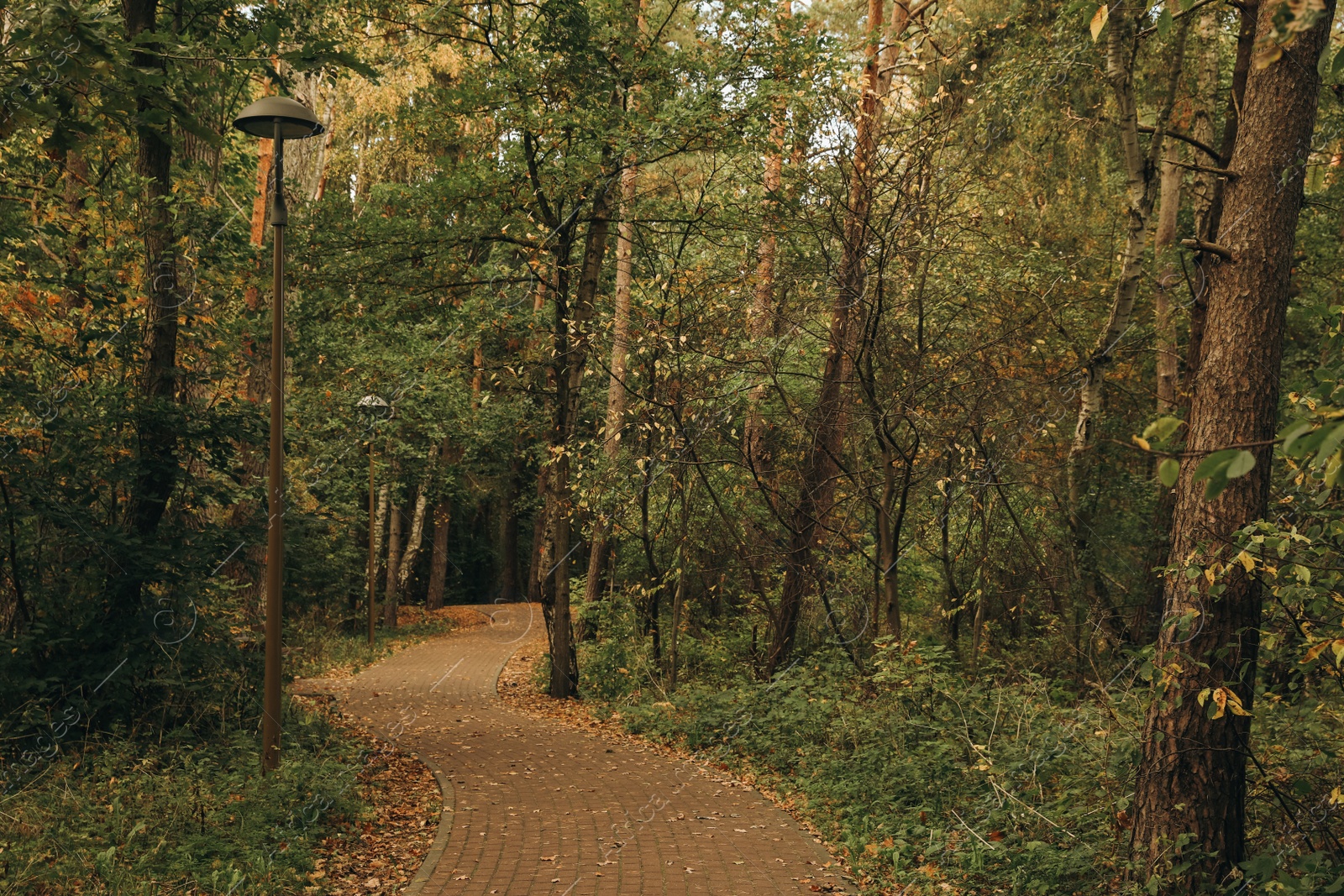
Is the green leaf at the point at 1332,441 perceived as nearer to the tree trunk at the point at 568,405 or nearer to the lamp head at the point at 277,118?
the lamp head at the point at 277,118

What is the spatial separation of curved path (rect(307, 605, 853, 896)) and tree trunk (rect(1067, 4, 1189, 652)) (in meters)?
3.76

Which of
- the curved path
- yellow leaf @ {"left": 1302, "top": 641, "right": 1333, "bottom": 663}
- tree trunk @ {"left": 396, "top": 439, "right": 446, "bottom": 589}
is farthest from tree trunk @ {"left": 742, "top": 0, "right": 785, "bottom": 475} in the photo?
tree trunk @ {"left": 396, "top": 439, "right": 446, "bottom": 589}

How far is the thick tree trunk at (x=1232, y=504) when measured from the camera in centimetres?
542

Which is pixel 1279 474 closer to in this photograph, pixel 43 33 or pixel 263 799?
pixel 263 799


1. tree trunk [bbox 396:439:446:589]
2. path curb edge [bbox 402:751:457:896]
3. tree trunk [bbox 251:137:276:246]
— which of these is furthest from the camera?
tree trunk [bbox 396:439:446:589]

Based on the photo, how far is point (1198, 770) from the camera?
5449 mm

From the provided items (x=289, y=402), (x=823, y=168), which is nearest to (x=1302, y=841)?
(x=823, y=168)

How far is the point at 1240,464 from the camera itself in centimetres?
191

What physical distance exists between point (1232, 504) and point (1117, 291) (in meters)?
4.38

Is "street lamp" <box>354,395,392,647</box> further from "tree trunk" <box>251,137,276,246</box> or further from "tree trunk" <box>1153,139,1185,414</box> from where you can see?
"tree trunk" <box>1153,139,1185,414</box>

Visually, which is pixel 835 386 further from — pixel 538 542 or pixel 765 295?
pixel 538 542

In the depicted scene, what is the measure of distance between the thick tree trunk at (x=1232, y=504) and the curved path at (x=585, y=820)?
2246 mm

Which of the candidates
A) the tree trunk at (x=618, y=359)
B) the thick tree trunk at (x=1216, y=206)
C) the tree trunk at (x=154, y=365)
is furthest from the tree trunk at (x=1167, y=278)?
the tree trunk at (x=154, y=365)

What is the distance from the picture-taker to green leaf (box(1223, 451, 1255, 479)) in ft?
6.13
